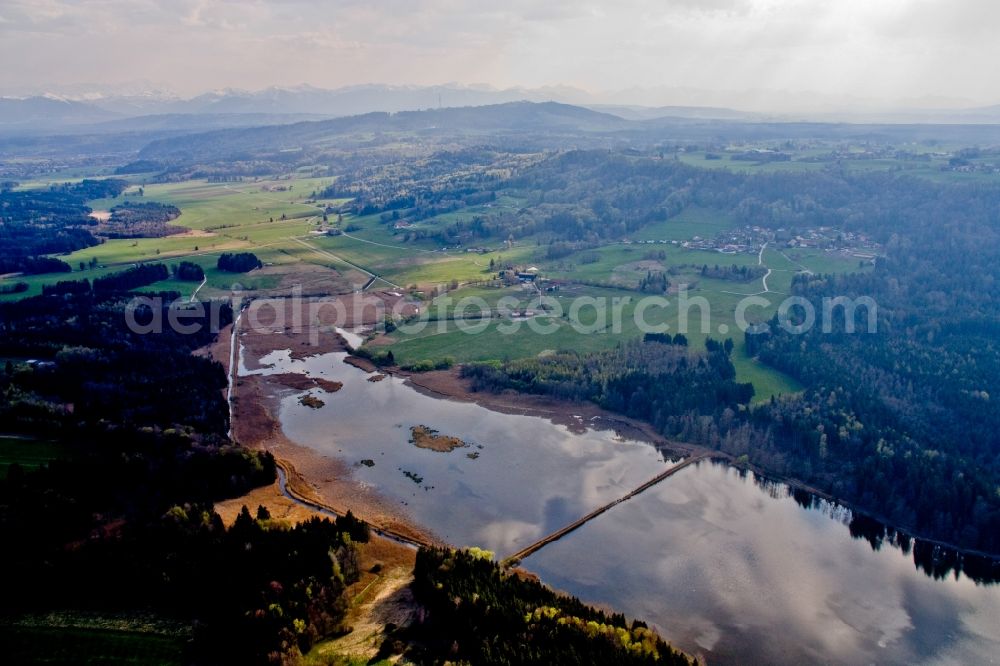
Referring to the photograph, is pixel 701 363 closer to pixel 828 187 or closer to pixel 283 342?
pixel 283 342

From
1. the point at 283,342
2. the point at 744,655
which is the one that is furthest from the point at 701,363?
the point at 283,342

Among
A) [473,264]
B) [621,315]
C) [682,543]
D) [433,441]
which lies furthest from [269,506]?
[473,264]

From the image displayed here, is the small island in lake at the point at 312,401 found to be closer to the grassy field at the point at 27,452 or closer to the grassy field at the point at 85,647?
A: the grassy field at the point at 27,452

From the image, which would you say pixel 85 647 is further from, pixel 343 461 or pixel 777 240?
pixel 777 240

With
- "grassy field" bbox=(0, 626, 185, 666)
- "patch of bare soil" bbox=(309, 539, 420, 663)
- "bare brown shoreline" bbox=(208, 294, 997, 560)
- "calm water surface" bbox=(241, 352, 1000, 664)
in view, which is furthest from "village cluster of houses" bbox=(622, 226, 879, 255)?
"grassy field" bbox=(0, 626, 185, 666)

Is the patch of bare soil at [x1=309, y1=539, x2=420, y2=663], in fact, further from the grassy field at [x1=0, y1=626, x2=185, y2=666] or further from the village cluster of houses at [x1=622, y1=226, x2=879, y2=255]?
the village cluster of houses at [x1=622, y1=226, x2=879, y2=255]

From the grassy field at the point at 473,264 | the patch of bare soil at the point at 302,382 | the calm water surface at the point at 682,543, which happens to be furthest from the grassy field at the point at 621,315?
the calm water surface at the point at 682,543
